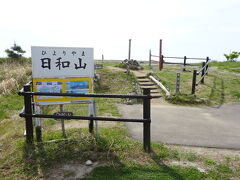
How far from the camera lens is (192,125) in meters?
5.51

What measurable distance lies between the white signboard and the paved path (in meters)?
1.73

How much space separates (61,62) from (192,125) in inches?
132

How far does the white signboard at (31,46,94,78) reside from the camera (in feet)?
13.5

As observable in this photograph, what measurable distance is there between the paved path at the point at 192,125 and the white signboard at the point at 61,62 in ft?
5.66

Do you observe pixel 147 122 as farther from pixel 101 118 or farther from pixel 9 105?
pixel 9 105

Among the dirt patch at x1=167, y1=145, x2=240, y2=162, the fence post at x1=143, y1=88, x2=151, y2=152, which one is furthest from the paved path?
the fence post at x1=143, y1=88, x2=151, y2=152

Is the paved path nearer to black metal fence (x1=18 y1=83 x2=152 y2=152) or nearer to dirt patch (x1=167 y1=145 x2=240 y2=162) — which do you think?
dirt patch (x1=167 y1=145 x2=240 y2=162)

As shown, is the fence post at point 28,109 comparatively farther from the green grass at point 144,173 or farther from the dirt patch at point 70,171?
the green grass at point 144,173

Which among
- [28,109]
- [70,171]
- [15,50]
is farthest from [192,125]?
[15,50]

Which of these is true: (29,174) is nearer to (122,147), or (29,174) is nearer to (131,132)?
(122,147)

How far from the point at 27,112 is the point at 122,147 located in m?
1.70

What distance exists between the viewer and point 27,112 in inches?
151

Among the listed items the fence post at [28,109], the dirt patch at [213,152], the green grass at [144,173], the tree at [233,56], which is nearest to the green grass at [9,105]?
the fence post at [28,109]

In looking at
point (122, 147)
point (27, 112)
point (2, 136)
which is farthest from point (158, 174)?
point (2, 136)
